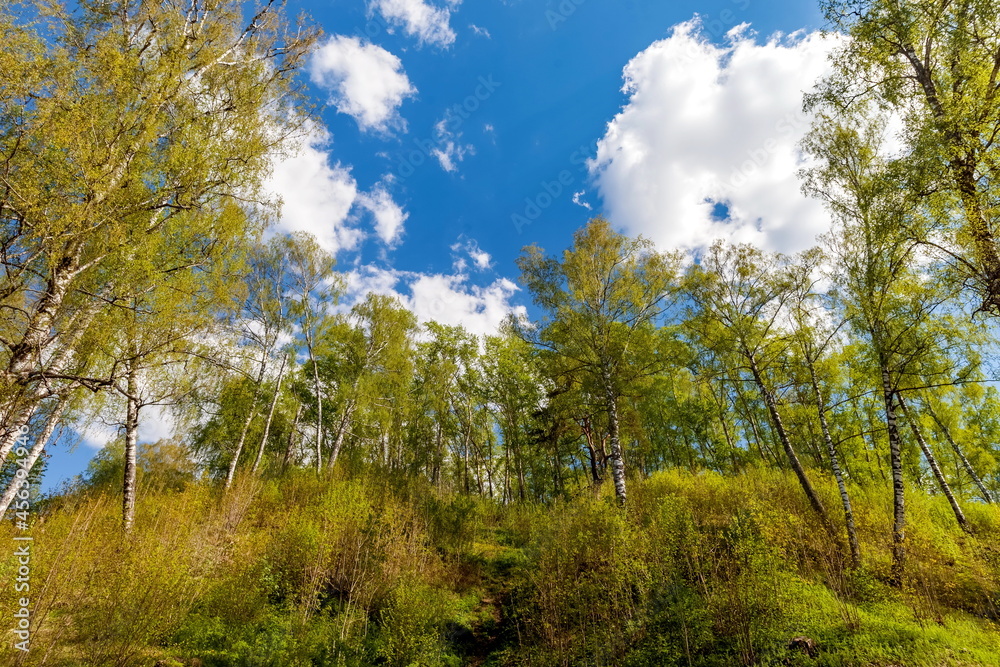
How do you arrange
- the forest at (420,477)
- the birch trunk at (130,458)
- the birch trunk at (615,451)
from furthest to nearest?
1. the birch trunk at (615,451)
2. the birch trunk at (130,458)
3. the forest at (420,477)

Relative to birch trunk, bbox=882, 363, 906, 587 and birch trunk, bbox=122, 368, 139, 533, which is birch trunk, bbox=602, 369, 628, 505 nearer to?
birch trunk, bbox=882, 363, 906, 587

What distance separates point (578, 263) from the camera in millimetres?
14375

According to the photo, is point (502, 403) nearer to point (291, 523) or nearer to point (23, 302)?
point (291, 523)

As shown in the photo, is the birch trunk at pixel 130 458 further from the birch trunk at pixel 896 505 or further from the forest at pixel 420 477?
the birch trunk at pixel 896 505

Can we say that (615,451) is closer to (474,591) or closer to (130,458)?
(474,591)

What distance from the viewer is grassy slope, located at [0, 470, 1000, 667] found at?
19.2 ft

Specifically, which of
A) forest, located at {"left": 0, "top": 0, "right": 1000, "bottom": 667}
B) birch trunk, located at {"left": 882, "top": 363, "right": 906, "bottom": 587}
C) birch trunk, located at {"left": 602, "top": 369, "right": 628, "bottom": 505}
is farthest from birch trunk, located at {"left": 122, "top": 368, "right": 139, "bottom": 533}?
birch trunk, located at {"left": 882, "top": 363, "right": 906, "bottom": 587}

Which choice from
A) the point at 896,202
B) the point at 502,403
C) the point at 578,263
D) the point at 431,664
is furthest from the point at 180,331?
the point at 502,403

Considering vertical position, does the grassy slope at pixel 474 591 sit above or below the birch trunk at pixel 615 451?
below

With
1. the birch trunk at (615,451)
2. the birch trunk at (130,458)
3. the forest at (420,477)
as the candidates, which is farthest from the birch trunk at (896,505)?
the birch trunk at (130,458)

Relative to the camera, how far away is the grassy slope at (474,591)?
19.2ft

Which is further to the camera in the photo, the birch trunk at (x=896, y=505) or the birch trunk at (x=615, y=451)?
the birch trunk at (x=615, y=451)

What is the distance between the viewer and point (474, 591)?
35.6 ft

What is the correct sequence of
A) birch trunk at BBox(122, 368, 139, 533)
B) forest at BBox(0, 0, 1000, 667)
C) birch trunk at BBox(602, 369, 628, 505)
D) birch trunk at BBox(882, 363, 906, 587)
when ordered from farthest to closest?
birch trunk at BBox(602, 369, 628, 505) < birch trunk at BBox(122, 368, 139, 533) < birch trunk at BBox(882, 363, 906, 587) < forest at BBox(0, 0, 1000, 667)
